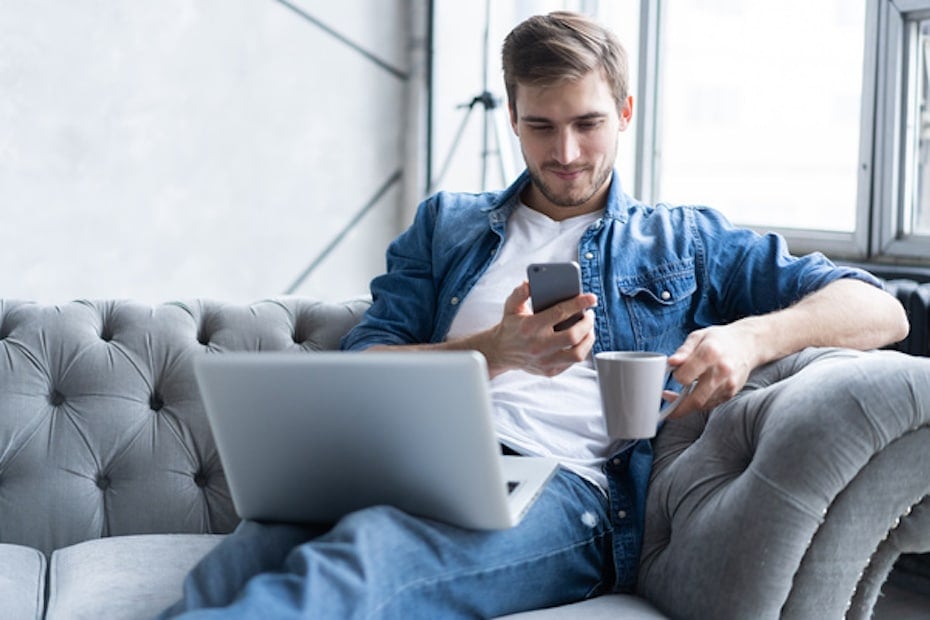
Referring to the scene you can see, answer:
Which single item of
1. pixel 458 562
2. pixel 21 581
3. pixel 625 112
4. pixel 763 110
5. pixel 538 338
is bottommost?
pixel 21 581

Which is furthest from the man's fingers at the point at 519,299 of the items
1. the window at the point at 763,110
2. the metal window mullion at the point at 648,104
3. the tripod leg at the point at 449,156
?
the tripod leg at the point at 449,156

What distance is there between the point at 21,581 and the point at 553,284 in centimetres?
81

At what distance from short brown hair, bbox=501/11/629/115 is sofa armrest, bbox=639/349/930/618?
2.00 ft

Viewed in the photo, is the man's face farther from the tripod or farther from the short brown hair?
the tripod

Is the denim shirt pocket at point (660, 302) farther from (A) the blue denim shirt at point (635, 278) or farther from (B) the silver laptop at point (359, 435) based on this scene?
(B) the silver laptop at point (359, 435)

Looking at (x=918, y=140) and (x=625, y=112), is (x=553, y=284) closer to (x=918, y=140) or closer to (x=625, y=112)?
(x=625, y=112)

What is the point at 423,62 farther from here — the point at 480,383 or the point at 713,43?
the point at 480,383

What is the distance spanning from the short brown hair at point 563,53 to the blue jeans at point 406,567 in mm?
622

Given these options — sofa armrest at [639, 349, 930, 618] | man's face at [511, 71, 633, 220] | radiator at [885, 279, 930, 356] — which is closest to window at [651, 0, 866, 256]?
radiator at [885, 279, 930, 356]

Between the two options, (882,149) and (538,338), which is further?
(882,149)

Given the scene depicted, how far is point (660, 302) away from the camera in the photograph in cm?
164

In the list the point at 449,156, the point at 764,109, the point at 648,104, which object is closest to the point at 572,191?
the point at 764,109

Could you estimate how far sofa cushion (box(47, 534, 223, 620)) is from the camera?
139 cm

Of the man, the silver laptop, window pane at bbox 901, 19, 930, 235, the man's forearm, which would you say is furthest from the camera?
window pane at bbox 901, 19, 930, 235
